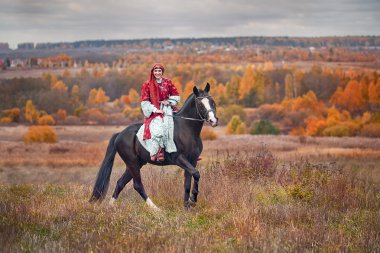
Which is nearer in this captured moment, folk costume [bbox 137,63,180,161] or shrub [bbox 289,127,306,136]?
folk costume [bbox 137,63,180,161]

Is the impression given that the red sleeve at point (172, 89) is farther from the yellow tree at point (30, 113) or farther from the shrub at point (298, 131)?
the yellow tree at point (30, 113)

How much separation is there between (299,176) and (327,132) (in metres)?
82.3

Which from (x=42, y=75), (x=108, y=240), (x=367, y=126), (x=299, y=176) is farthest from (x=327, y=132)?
(x=42, y=75)

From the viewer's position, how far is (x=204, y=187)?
11.4 meters

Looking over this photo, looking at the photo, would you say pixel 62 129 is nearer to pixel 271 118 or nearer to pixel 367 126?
pixel 271 118

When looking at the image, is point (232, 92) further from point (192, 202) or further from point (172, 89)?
point (192, 202)

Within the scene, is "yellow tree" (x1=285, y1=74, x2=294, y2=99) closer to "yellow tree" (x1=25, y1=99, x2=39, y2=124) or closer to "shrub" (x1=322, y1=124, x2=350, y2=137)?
"shrub" (x1=322, y1=124, x2=350, y2=137)

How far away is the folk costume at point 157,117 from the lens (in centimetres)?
1023

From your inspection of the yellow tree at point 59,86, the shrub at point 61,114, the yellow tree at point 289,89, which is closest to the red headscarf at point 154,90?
the shrub at point 61,114

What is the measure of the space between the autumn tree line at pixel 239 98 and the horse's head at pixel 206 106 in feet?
277

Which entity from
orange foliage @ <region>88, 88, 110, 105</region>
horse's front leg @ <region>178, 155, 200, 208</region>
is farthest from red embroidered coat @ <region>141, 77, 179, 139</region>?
orange foliage @ <region>88, 88, 110, 105</region>

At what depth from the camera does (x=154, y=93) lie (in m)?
10.6

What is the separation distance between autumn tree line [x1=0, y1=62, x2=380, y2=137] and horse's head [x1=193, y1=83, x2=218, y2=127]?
8448 cm

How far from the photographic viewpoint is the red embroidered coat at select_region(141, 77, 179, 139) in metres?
10.5
